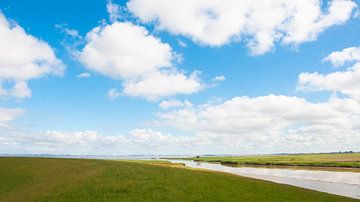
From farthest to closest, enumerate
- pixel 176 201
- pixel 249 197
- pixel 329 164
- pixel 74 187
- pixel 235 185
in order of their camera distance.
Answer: pixel 329 164 → pixel 235 185 → pixel 74 187 → pixel 249 197 → pixel 176 201

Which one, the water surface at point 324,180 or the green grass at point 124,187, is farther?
the water surface at point 324,180

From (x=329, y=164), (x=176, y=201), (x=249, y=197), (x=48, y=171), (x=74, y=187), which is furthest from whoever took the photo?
(x=329, y=164)

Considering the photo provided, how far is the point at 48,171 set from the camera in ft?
160

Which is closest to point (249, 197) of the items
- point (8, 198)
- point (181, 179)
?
point (181, 179)

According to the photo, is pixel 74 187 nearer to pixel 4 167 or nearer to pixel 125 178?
pixel 125 178

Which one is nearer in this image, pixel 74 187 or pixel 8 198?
pixel 8 198

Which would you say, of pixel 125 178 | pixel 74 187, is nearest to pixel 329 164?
pixel 125 178

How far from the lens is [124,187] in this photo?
38312 mm

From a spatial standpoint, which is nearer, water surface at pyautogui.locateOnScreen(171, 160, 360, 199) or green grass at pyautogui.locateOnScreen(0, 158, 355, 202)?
green grass at pyautogui.locateOnScreen(0, 158, 355, 202)

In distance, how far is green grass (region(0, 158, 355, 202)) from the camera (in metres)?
34.0

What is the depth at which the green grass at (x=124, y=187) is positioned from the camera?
112ft

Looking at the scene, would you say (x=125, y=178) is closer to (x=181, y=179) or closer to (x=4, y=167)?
(x=181, y=179)

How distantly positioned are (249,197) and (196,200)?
22.8 feet

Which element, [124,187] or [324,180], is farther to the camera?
[324,180]
